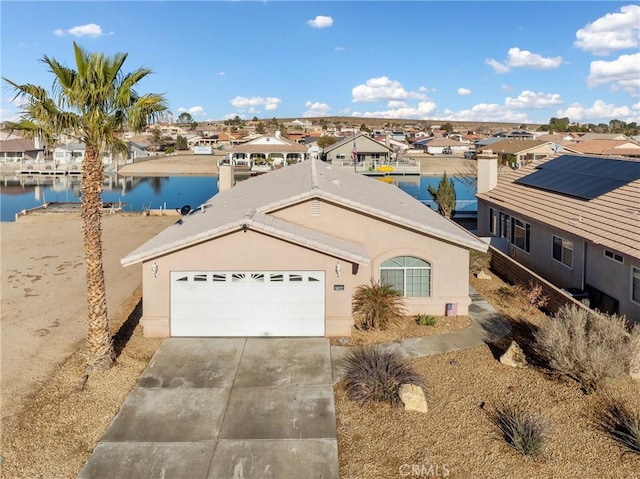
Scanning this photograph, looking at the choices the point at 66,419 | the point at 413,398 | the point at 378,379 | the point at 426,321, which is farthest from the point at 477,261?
the point at 66,419

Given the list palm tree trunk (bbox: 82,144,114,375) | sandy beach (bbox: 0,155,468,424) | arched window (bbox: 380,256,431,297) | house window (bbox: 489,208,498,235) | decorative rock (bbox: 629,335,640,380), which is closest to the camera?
decorative rock (bbox: 629,335,640,380)

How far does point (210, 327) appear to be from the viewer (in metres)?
14.1

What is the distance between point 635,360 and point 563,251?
25.6 ft

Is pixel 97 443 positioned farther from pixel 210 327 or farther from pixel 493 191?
pixel 493 191

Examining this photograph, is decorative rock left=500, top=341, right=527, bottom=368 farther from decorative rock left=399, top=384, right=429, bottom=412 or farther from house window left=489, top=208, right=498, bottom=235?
house window left=489, top=208, right=498, bottom=235

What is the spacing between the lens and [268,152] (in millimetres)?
76562

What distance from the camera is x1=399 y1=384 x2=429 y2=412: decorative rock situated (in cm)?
1013

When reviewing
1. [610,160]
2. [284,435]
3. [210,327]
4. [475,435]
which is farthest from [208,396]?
[610,160]

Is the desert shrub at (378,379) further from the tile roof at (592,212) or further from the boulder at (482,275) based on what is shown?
the boulder at (482,275)

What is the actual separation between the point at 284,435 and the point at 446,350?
5.49 m

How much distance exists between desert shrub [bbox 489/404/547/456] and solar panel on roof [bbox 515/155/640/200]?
12004mm

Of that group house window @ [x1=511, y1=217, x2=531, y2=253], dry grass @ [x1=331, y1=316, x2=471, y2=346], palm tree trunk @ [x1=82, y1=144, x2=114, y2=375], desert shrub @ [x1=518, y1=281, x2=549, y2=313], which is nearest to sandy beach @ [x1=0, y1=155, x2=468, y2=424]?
palm tree trunk @ [x1=82, y1=144, x2=114, y2=375]

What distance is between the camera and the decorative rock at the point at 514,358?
12031mm

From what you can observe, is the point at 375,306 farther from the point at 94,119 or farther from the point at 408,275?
the point at 94,119
